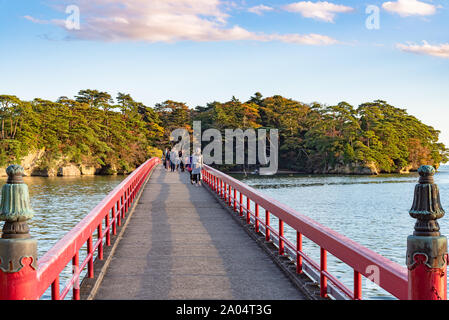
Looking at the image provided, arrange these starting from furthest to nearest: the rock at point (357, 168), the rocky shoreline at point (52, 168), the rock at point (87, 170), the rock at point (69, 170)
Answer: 1. the rock at point (357, 168)
2. the rock at point (87, 170)
3. the rock at point (69, 170)
4. the rocky shoreline at point (52, 168)

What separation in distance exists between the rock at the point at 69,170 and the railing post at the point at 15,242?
75387 millimetres

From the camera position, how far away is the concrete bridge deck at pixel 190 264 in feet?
21.5

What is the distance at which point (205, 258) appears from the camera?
8.60 meters

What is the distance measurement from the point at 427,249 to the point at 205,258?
5230mm

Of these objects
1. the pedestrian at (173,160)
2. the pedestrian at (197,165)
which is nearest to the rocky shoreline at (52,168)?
the pedestrian at (173,160)

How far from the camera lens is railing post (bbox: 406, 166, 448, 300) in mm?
3752

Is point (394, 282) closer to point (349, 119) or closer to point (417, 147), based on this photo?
point (349, 119)

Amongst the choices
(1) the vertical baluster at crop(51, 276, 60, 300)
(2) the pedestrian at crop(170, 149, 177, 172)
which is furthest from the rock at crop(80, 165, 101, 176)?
(1) the vertical baluster at crop(51, 276, 60, 300)

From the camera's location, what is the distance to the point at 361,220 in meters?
32.7

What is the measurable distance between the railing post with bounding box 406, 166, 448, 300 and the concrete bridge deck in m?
2.77

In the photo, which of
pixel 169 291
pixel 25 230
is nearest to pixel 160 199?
pixel 169 291

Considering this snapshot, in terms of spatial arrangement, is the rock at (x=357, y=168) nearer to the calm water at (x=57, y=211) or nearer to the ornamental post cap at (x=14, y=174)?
the calm water at (x=57, y=211)

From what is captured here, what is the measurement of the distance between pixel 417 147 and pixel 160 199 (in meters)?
89.4

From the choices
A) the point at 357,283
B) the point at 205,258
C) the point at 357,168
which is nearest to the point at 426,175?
the point at 357,283
